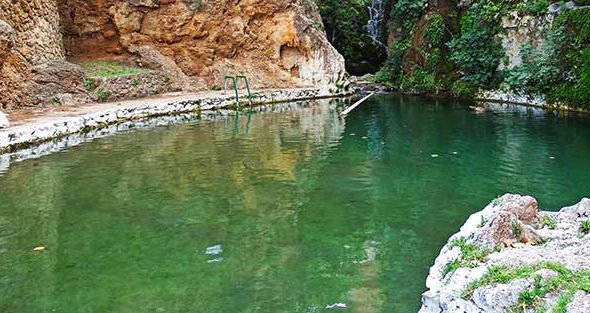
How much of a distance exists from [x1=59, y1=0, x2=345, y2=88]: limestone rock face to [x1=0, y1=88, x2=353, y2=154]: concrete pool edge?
1.71m

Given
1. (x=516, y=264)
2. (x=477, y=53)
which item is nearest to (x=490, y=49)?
(x=477, y=53)

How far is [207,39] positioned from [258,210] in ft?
62.5

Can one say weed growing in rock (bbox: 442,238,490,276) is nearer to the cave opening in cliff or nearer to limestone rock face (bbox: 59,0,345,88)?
limestone rock face (bbox: 59,0,345,88)

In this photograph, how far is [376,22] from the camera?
113ft

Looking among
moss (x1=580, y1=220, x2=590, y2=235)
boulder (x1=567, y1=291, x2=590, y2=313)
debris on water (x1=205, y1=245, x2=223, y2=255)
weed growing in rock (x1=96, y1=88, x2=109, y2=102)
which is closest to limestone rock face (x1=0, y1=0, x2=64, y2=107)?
weed growing in rock (x1=96, y1=88, x2=109, y2=102)

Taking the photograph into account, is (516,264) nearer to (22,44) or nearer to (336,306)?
(336,306)

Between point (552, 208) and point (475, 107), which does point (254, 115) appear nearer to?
point (475, 107)

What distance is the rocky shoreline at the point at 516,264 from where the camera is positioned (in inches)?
150

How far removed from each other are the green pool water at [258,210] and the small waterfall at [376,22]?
19055 mm

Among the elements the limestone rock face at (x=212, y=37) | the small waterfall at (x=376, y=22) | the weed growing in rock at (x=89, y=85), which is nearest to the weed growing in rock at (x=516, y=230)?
the weed growing in rock at (x=89, y=85)

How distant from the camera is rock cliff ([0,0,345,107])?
82.5 feet

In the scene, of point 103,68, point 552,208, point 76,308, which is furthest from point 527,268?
point 103,68

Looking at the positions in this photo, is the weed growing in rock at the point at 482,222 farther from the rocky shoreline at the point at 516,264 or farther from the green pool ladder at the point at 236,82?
the green pool ladder at the point at 236,82

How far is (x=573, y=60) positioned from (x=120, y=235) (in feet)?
56.9
